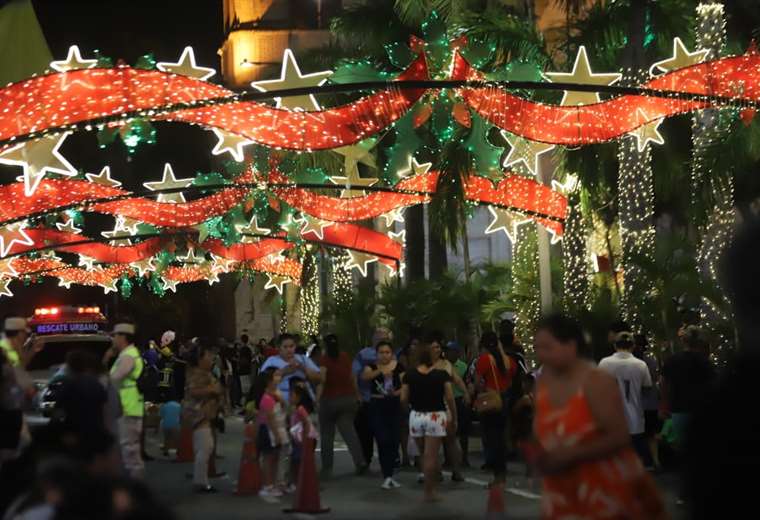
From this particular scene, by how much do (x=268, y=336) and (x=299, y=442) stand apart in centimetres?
6444

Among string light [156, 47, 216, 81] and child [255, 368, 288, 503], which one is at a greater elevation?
string light [156, 47, 216, 81]

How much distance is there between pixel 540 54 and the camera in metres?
27.6

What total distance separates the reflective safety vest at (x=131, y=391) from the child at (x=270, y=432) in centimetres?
167

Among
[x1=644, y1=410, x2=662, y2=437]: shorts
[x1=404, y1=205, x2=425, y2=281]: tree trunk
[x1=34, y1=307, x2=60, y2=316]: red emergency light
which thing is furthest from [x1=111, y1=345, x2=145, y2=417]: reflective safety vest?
[x1=34, y1=307, x2=60, y2=316]: red emergency light

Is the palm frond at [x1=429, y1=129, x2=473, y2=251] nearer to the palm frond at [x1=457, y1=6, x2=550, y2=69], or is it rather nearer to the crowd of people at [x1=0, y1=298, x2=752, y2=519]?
the palm frond at [x1=457, y1=6, x2=550, y2=69]

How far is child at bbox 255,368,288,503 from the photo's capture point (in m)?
17.3

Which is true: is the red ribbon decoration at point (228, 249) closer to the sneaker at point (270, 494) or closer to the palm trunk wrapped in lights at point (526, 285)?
the palm trunk wrapped in lights at point (526, 285)

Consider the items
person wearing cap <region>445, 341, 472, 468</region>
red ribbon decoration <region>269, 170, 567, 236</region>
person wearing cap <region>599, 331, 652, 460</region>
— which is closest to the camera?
person wearing cap <region>599, 331, 652, 460</region>

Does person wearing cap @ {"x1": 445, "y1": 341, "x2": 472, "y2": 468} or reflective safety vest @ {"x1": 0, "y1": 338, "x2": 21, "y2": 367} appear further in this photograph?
person wearing cap @ {"x1": 445, "y1": 341, "x2": 472, "y2": 468}

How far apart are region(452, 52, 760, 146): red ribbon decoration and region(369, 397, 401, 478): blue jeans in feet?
13.4

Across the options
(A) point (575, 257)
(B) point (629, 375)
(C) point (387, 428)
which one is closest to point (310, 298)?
(A) point (575, 257)

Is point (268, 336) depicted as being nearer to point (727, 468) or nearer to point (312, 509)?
point (312, 509)

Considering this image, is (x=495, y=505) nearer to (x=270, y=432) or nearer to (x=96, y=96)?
(x=270, y=432)

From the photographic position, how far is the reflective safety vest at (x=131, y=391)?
630 inches
